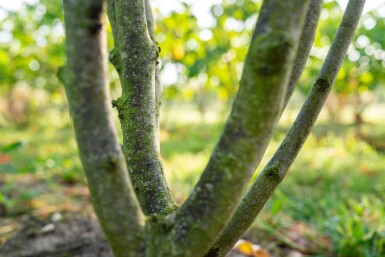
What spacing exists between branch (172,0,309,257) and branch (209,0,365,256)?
27 cm

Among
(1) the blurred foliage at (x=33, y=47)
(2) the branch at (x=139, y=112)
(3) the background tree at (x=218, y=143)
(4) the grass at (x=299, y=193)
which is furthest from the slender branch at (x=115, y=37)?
(1) the blurred foliage at (x=33, y=47)

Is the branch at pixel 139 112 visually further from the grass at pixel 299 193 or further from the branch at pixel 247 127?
the grass at pixel 299 193

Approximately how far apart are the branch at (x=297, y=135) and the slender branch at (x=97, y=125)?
0.35 meters

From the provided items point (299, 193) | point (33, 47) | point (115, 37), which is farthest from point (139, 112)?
point (33, 47)

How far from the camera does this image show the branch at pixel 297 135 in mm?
1063

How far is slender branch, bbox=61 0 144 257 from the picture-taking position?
0.68 meters

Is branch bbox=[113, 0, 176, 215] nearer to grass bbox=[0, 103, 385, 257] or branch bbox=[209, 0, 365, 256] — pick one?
branch bbox=[209, 0, 365, 256]

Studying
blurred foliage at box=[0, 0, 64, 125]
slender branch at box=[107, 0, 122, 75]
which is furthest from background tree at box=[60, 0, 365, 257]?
blurred foliage at box=[0, 0, 64, 125]

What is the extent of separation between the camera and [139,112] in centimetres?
107

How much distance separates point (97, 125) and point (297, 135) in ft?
1.95

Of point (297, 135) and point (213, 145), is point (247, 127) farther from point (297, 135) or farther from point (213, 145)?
point (213, 145)

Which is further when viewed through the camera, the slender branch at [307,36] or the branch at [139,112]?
the branch at [139,112]

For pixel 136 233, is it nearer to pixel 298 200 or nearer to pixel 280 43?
pixel 280 43

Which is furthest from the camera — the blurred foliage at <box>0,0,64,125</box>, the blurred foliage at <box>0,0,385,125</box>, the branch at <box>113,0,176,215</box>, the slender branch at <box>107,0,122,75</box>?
the blurred foliage at <box>0,0,64,125</box>
